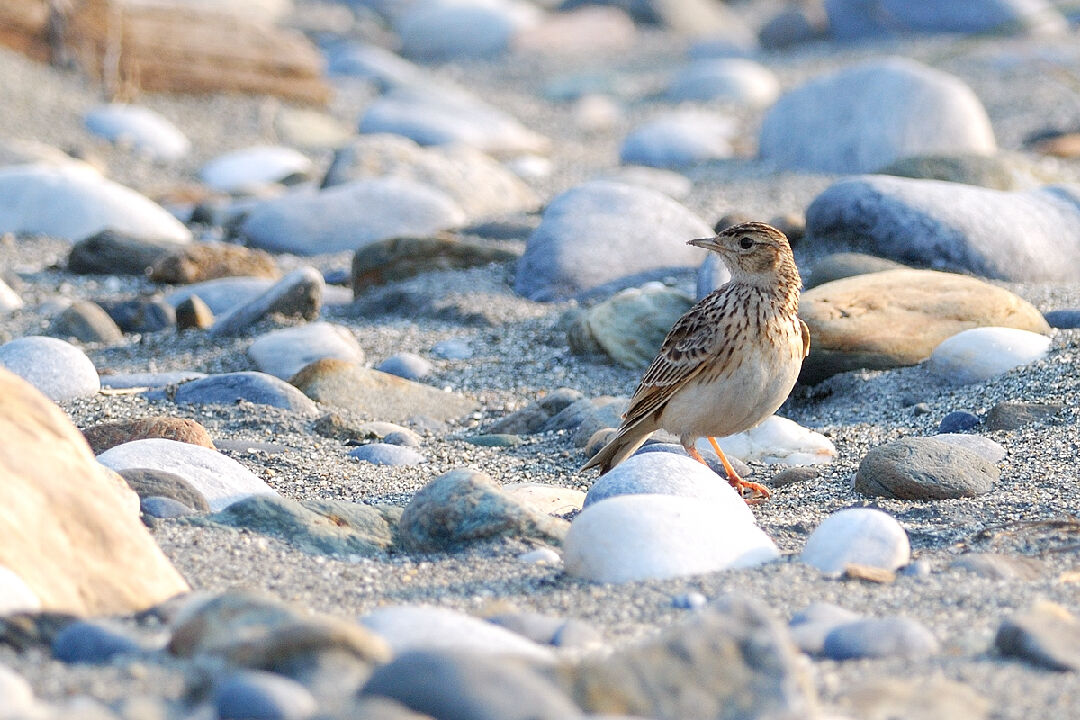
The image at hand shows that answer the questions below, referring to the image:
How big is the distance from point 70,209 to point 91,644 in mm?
7677

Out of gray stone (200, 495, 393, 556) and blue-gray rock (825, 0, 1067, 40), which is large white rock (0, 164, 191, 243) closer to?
gray stone (200, 495, 393, 556)

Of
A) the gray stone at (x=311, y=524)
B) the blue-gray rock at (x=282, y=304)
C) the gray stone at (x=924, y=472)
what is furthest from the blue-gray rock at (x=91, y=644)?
the blue-gray rock at (x=282, y=304)

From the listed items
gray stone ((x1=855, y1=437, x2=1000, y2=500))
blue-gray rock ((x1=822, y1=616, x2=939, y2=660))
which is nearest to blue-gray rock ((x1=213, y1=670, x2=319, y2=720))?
blue-gray rock ((x1=822, y1=616, x2=939, y2=660))

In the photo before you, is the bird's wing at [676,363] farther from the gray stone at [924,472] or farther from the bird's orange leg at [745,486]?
the gray stone at [924,472]

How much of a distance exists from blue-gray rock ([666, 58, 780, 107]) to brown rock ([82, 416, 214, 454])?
43.7 ft

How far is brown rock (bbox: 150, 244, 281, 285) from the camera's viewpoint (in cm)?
858

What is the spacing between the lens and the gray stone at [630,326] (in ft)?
22.7

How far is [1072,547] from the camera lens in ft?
13.2

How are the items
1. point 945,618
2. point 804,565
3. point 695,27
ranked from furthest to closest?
point 695,27, point 804,565, point 945,618

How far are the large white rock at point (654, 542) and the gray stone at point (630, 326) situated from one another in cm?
303

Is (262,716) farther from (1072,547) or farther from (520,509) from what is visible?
(1072,547)

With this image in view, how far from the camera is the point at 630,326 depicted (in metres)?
7.01

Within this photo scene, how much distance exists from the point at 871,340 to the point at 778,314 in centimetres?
152

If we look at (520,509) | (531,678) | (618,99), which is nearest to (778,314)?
(520,509)
